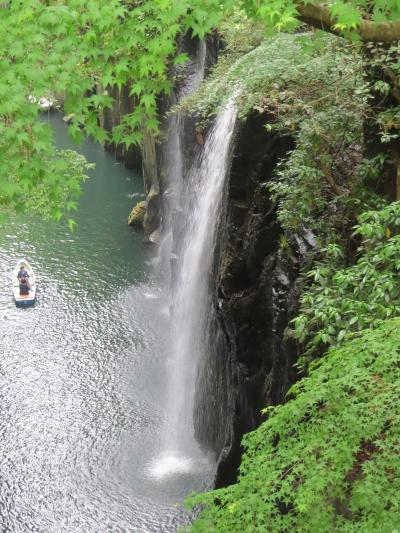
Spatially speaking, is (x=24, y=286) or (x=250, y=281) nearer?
(x=250, y=281)

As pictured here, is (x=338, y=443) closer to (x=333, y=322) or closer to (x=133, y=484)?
(x=333, y=322)

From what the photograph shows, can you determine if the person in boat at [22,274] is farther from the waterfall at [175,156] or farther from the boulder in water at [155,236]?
the boulder in water at [155,236]

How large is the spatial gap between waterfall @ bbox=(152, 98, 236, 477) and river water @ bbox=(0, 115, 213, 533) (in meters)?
0.42

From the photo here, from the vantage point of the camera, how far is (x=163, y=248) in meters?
26.9

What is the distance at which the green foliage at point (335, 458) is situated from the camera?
16.3 feet

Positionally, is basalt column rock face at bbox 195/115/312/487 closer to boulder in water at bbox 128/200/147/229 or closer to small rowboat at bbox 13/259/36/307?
small rowboat at bbox 13/259/36/307

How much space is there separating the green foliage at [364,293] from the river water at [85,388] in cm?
788

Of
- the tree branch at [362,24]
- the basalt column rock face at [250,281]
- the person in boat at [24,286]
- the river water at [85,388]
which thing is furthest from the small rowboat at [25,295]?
the tree branch at [362,24]

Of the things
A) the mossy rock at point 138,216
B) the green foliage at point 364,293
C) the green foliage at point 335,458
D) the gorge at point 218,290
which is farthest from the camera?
the mossy rock at point 138,216

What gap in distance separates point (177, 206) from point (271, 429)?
54.9 ft

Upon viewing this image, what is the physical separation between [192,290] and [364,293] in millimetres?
10355

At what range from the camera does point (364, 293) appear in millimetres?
7656

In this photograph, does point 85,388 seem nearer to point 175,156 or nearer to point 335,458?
point 175,156

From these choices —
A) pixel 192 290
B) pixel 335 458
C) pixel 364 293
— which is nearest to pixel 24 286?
pixel 192 290
